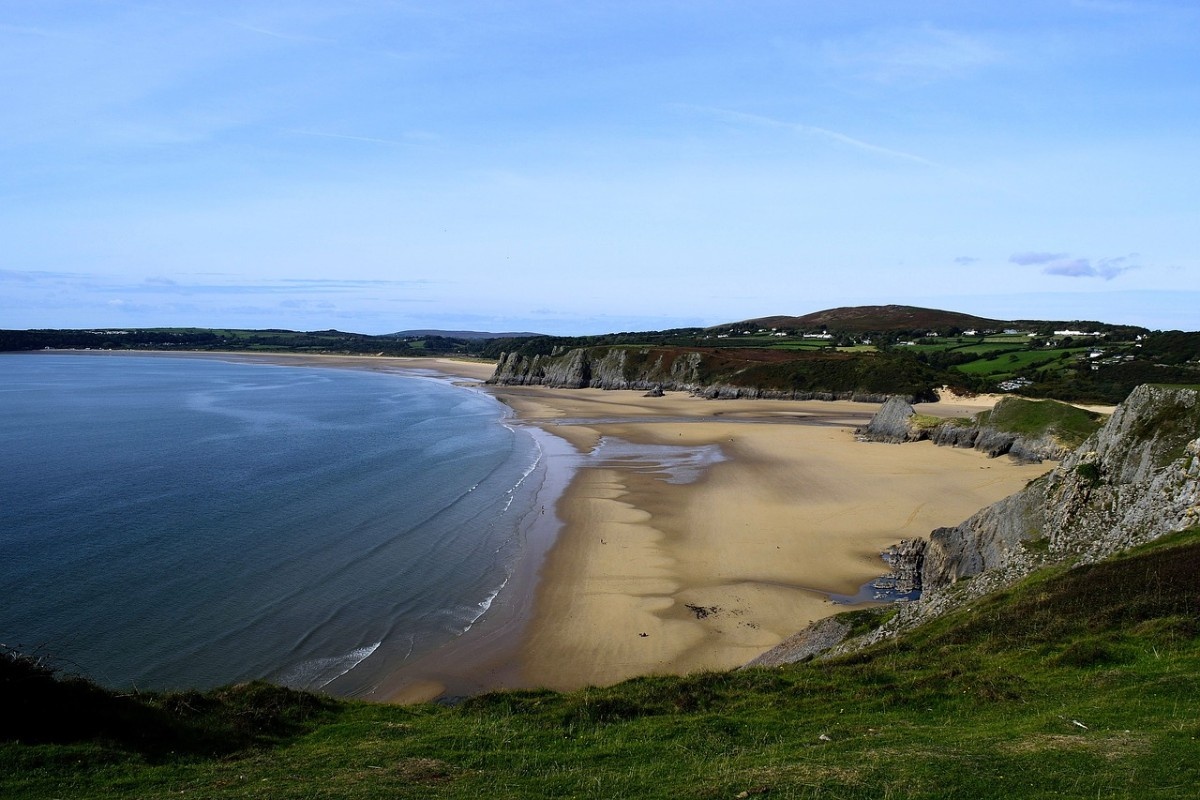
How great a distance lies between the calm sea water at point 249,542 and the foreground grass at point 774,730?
8.61 metres

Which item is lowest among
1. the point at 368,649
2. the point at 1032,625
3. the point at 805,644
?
the point at 368,649

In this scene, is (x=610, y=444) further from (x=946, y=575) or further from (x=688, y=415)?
(x=946, y=575)

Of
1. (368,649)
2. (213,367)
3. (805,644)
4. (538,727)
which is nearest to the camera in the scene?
(538,727)

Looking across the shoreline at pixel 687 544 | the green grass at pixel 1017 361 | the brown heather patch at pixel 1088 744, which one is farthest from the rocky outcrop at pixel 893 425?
the brown heather patch at pixel 1088 744

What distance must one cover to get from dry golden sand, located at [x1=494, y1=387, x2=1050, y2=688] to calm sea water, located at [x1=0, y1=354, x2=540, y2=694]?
363 cm

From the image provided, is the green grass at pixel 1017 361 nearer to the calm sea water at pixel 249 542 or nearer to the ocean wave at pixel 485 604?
the calm sea water at pixel 249 542

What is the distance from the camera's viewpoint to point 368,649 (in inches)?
882

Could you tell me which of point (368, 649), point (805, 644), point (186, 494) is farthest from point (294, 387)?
point (805, 644)

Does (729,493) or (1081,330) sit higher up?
(1081,330)

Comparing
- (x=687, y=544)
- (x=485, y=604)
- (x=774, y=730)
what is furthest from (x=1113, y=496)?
(x=485, y=604)

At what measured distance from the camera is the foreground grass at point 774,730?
939cm

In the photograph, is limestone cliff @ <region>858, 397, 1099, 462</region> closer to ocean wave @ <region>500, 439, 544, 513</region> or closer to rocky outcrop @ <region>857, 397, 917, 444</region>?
rocky outcrop @ <region>857, 397, 917, 444</region>

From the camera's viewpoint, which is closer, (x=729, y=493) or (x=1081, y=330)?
(x=729, y=493)

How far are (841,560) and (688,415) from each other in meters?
52.3
